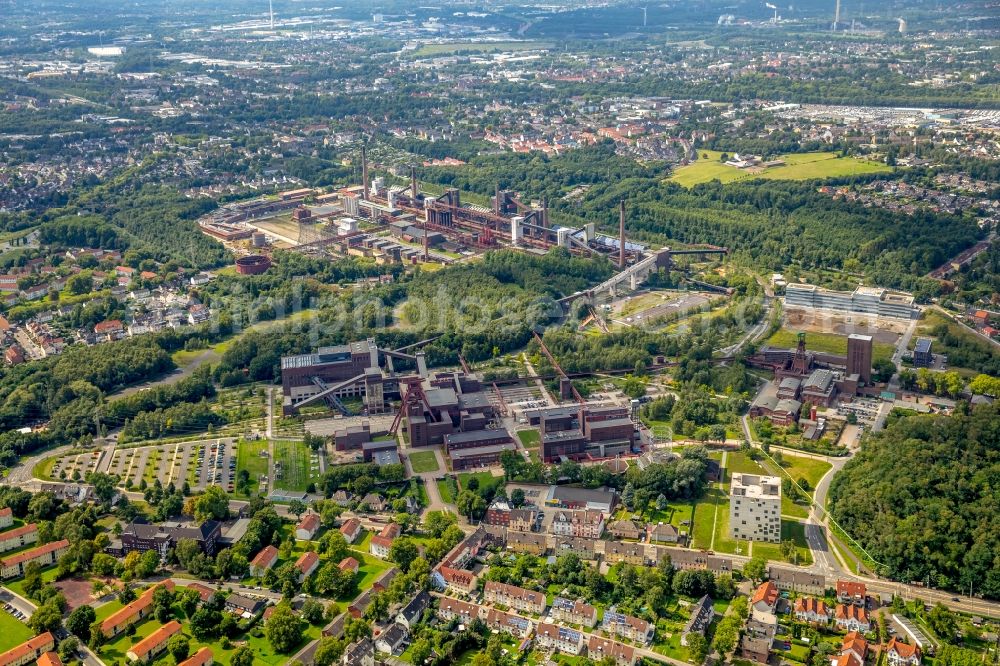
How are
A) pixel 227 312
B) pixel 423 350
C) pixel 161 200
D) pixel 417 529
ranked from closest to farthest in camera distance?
pixel 417 529
pixel 423 350
pixel 227 312
pixel 161 200

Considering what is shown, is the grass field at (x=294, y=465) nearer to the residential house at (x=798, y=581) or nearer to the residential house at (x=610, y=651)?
the residential house at (x=610, y=651)

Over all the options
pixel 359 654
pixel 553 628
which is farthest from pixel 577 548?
pixel 359 654

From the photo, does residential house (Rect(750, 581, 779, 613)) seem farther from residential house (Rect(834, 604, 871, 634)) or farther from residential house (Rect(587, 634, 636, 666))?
residential house (Rect(587, 634, 636, 666))

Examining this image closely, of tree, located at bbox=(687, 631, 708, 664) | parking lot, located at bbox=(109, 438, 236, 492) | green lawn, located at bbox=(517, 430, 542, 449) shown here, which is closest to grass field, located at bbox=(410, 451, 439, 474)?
green lawn, located at bbox=(517, 430, 542, 449)

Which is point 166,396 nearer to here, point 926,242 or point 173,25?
point 926,242

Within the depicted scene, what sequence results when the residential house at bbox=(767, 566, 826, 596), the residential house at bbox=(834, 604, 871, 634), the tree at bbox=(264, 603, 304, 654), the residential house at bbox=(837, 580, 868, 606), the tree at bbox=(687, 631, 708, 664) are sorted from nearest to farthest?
1. the tree at bbox=(687, 631, 708, 664)
2. the tree at bbox=(264, 603, 304, 654)
3. the residential house at bbox=(834, 604, 871, 634)
4. the residential house at bbox=(837, 580, 868, 606)
5. the residential house at bbox=(767, 566, 826, 596)

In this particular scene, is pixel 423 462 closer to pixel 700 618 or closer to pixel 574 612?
pixel 574 612

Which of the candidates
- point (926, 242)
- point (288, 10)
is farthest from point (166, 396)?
point (288, 10)

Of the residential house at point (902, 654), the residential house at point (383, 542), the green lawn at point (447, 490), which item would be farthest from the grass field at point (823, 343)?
the residential house at point (383, 542)
